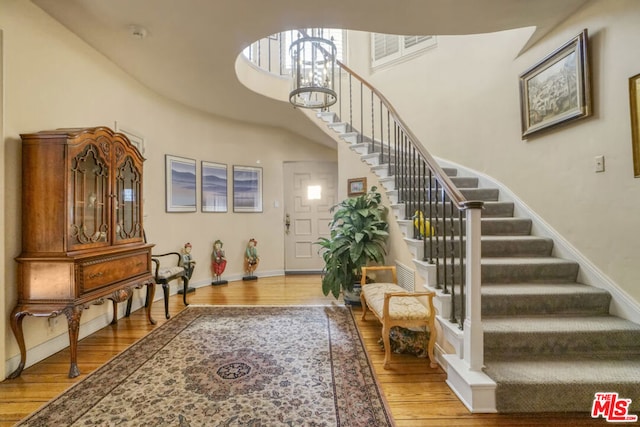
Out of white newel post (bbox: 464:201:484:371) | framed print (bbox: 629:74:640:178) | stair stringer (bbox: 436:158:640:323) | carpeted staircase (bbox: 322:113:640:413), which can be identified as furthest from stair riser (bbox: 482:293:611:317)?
framed print (bbox: 629:74:640:178)

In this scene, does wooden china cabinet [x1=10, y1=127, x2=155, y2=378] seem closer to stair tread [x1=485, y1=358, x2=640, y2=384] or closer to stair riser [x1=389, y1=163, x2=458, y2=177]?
stair riser [x1=389, y1=163, x2=458, y2=177]

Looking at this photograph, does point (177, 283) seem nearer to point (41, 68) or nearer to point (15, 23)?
point (41, 68)

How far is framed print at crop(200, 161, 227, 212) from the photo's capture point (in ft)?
16.0

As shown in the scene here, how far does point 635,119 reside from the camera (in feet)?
6.61

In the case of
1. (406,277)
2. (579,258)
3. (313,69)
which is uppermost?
(313,69)

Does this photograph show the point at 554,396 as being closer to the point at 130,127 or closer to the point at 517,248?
the point at 517,248

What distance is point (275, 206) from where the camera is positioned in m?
5.71

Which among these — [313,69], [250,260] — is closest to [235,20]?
[313,69]

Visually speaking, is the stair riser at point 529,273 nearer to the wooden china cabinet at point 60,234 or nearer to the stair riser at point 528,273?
the stair riser at point 528,273

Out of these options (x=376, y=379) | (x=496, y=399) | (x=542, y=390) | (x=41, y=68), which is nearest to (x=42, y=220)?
(x=41, y=68)

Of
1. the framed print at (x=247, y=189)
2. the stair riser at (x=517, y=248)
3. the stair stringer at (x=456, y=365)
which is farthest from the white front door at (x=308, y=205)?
the stair riser at (x=517, y=248)

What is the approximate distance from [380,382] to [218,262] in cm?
350

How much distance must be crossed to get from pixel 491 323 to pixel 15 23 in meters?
4.09

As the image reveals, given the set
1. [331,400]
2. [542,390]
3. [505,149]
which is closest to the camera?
[542,390]
